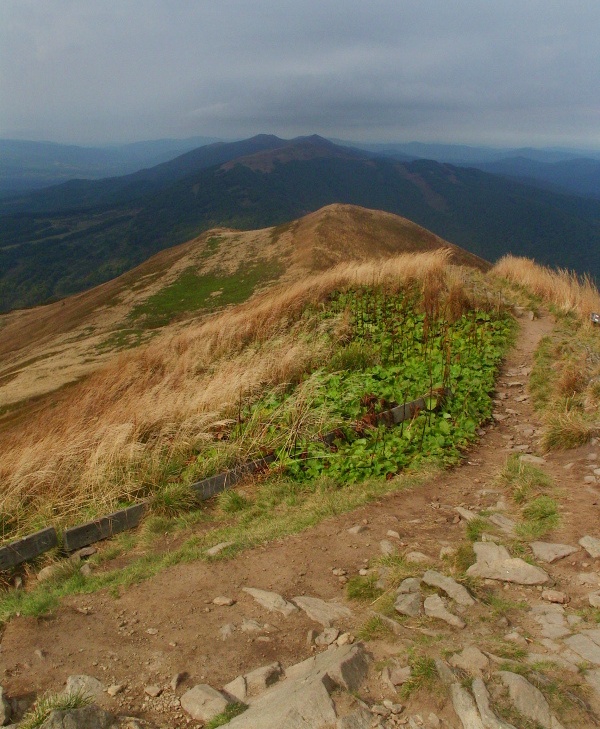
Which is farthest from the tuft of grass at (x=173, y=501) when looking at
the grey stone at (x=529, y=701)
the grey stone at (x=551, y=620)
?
the grey stone at (x=529, y=701)

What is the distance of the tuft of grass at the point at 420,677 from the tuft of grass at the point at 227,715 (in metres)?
0.86

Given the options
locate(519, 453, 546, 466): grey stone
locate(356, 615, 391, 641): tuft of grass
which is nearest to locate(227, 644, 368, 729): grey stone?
locate(356, 615, 391, 641): tuft of grass

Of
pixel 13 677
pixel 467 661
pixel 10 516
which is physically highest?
pixel 467 661

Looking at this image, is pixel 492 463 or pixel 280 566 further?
pixel 492 463

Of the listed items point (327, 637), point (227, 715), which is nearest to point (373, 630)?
point (327, 637)

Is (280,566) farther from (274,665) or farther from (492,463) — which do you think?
(492,463)

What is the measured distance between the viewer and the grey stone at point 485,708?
8.00 feet

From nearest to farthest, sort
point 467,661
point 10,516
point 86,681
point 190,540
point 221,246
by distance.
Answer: point 467,661 < point 86,681 < point 190,540 < point 10,516 < point 221,246

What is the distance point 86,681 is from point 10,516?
11.1 ft

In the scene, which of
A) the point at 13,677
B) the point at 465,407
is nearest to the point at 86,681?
the point at 13,677

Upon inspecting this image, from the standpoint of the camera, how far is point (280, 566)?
4.40 metres

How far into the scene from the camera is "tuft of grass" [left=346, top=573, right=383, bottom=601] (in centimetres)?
380

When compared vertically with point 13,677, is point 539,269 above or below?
above

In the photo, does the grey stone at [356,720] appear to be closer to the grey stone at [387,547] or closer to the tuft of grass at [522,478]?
the grey stone at [387,547]
